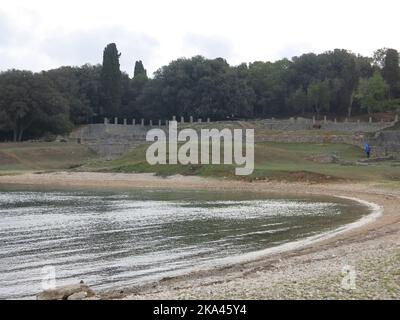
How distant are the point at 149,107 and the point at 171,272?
98873 millimetres

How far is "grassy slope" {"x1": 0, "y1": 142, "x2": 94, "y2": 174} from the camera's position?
246ft

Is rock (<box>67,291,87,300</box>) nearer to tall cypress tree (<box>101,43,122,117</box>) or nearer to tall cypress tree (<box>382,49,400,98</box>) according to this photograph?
tall cypress tree (<box>101,43,122,117</box>)

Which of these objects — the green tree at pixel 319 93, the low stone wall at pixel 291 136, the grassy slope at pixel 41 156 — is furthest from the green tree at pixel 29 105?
the green tree at pixel 319 93

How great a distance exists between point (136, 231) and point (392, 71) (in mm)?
92684

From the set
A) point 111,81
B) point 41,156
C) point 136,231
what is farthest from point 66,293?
point 111,81

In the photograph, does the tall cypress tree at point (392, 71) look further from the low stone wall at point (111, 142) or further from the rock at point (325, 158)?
the rock at point (325, 158)

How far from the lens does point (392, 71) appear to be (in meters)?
110

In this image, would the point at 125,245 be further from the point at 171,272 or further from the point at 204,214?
the point at 204,214

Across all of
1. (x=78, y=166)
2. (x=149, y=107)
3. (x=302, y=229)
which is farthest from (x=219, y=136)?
(x=302, y=229)

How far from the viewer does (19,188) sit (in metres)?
54.6

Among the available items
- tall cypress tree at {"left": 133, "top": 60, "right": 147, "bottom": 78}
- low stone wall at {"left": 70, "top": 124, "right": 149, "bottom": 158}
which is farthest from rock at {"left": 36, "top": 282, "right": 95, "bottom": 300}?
tall cypress tree at {"left": 133, "top": 60, "right": 147, "bottom": 78}

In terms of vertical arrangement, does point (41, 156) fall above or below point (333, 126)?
below

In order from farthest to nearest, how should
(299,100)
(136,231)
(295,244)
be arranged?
(299,100) → (136,231) → (295,244)

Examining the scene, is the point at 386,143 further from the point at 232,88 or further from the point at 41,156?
the point at 41,156
